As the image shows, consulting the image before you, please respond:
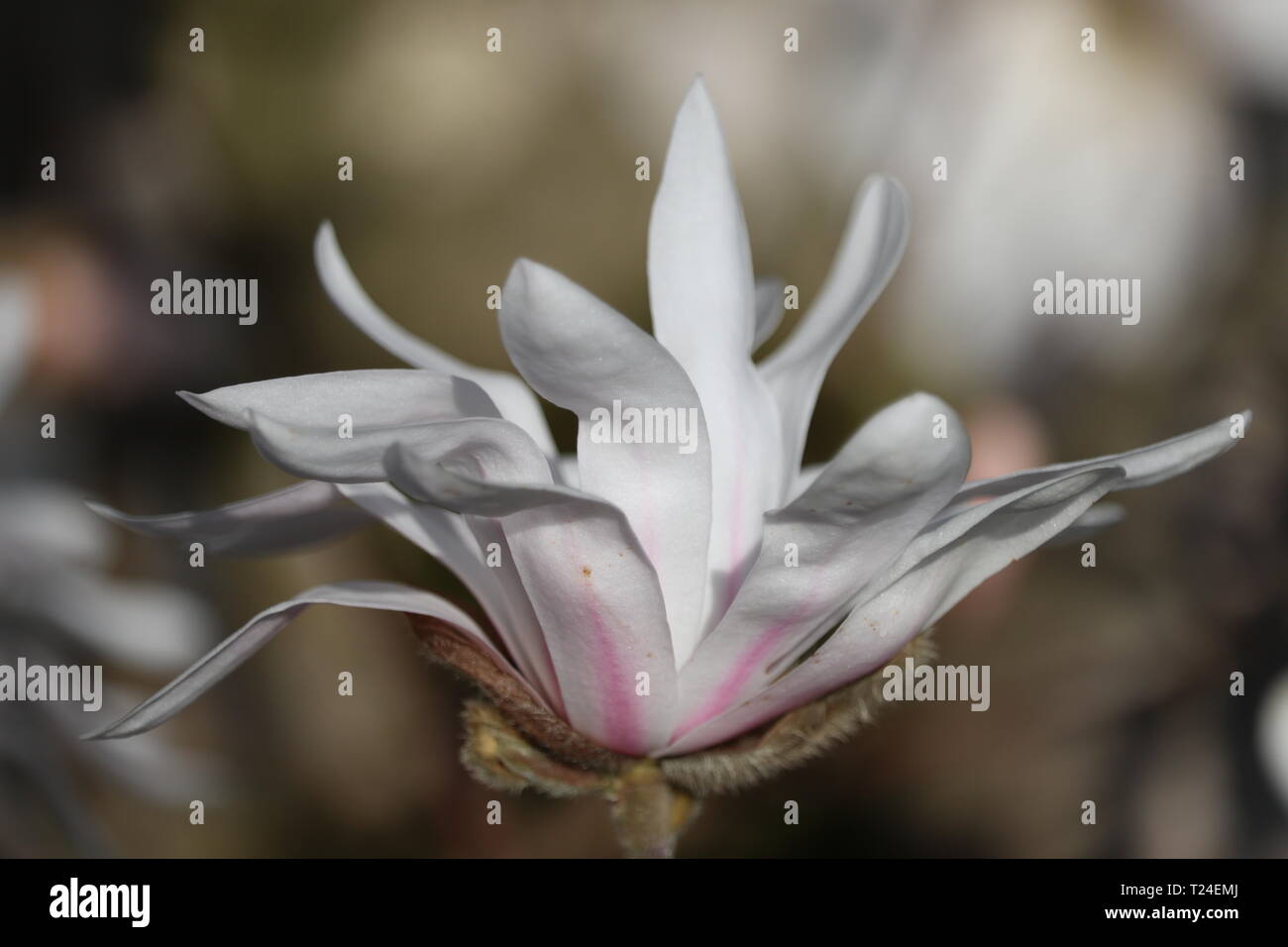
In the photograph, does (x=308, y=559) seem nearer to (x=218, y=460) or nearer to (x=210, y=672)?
(x=218, y=460)

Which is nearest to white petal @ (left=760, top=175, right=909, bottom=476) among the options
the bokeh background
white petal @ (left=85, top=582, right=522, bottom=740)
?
white petal @ (left=85, top=582, right=522, bottom=740)

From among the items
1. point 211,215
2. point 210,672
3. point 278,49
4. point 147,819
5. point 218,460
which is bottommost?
point 147,819

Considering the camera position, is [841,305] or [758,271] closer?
[841,305]

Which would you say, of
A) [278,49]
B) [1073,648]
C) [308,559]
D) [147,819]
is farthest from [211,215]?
[1073,648]

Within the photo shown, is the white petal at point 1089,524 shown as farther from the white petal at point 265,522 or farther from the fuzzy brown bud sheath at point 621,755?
the white petal at point 265,522

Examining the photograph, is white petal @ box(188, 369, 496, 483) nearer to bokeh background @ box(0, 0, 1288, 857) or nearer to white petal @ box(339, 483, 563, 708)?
white petal @ box(339, 483, 563, 708)

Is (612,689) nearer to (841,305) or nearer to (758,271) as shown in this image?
(841,305)

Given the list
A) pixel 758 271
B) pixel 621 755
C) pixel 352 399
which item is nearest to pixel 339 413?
pixel 352 399

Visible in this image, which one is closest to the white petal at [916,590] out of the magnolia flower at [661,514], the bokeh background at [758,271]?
the magnolia flower at [661,514]
